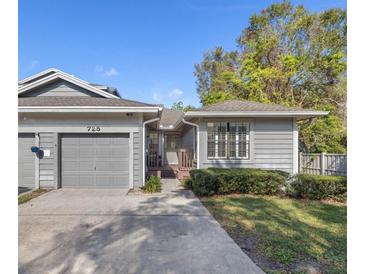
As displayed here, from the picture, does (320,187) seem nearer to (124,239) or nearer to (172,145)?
(124,239)

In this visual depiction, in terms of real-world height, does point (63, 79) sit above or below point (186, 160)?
above

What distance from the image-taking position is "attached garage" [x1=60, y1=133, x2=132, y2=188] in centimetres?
856

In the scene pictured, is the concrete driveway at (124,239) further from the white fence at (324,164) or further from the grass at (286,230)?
the white fence at (324,164)

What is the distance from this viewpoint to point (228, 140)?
30.5 ft

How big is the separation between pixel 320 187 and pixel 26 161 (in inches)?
416

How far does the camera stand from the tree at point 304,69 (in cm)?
1505

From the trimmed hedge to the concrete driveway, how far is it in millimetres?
967

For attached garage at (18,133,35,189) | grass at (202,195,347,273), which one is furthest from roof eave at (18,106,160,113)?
grass at (202,195,347,273)

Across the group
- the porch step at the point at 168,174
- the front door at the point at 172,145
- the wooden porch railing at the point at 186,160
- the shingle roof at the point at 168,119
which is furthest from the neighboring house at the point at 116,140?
the front door at the point at 172,145

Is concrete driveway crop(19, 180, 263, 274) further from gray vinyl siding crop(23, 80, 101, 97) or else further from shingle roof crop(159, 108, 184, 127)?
shingle roof crop(159, 108, 184, 127)

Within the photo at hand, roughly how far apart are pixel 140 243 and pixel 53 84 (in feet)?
29.4

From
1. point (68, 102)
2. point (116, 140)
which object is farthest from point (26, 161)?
point (116, 140)
